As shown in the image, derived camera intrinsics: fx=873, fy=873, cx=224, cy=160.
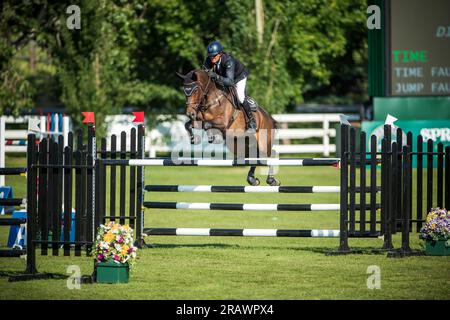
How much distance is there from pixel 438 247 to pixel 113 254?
4.08 m

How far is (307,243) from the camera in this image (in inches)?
475

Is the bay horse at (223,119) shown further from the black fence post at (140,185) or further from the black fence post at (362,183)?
the black fence post at (362,183)

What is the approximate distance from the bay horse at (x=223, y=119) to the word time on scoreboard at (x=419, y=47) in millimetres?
9430

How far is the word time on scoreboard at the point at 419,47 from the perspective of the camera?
816 inches

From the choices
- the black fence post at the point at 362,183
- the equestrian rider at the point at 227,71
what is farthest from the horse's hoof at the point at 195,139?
the black fence post at the point at 362,183

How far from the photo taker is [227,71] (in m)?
11.5

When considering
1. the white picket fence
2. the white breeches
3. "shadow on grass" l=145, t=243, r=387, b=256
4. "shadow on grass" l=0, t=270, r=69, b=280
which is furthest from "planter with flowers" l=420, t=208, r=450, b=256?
the white picket fence

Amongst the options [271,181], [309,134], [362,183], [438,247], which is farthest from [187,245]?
[309,134]

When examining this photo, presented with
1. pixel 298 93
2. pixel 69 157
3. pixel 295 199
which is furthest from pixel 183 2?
pixel 69 157

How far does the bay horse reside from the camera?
36.3ft

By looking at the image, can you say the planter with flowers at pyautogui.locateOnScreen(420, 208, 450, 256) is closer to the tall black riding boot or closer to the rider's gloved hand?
the tall black riding boot

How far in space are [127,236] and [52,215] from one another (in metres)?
1.10
